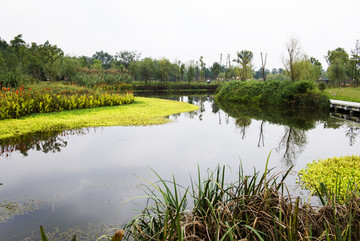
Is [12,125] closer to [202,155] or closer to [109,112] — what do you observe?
[109,112]

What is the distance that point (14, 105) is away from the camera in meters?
11.8

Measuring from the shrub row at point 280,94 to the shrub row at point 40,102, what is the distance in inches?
513

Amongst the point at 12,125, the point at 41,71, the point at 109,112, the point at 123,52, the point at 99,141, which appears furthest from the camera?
the point at 123,52

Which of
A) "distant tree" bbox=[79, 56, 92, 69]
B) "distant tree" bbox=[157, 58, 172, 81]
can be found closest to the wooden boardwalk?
"distant tree" bbox=[157, 58, 172, 81]

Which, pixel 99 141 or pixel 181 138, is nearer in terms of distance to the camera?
pixel 99 141

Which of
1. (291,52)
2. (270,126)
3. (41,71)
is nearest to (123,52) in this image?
(41,71)

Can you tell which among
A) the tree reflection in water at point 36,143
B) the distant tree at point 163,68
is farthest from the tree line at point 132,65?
the tree reflection in water at point 36,143

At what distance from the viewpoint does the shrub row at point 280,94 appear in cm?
1867

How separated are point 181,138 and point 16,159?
5.07 m

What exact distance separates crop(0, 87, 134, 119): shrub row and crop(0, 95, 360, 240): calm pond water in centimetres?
431

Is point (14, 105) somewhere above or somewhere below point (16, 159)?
above

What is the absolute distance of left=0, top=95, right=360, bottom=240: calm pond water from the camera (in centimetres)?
399

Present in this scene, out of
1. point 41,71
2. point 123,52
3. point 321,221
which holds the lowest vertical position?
point 321,221

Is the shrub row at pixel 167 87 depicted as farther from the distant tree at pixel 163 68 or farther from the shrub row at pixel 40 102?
the shrub row at pixel 40 102
